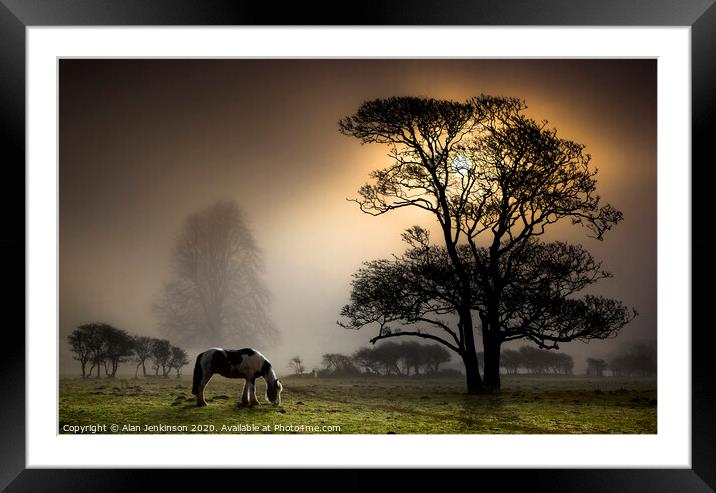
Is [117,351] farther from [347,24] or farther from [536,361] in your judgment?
[536,361]

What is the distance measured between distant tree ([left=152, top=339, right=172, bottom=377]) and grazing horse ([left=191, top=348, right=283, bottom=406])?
75cm

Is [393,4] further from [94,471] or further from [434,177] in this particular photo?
[94,471]

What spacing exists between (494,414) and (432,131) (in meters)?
3.04

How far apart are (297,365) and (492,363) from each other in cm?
211

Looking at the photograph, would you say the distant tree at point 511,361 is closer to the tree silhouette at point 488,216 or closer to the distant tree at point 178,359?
the tree silhouette at point 488,216

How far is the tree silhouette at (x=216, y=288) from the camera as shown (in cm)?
734

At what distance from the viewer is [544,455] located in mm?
5688

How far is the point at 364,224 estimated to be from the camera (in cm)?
742

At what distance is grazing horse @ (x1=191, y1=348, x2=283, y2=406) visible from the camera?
659 cm

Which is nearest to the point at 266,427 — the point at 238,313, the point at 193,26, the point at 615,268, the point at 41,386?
the point at 238,313

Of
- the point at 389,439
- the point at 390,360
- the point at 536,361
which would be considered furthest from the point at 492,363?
the point at 389,439

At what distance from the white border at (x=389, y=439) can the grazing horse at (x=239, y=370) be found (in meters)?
0.69

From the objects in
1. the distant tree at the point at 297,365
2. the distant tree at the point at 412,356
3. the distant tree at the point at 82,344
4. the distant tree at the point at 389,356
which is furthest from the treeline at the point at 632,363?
the distant tree at the point at 82,344

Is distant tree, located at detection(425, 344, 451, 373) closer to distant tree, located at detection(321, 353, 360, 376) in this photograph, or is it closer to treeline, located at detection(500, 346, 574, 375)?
treeline, located at detection(500, 346, 574, 375)
